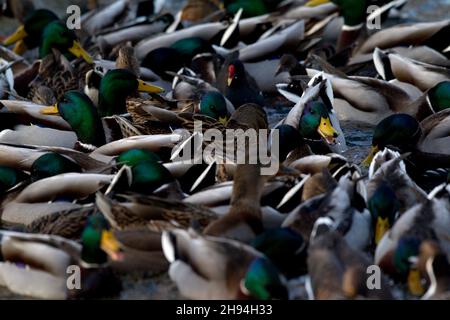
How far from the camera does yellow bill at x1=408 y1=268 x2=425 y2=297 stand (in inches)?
266

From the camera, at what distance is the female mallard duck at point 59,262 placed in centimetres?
692

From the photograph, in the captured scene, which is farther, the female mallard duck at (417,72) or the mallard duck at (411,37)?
the mallard duck at (411,37)

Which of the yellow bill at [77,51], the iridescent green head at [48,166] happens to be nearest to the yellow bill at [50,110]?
the iridescent green head at [48,166]

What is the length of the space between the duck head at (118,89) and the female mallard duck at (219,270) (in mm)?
2982

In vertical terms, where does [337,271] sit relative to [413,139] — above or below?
below

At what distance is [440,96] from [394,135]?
940 millimetres

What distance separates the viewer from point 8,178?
828 cm

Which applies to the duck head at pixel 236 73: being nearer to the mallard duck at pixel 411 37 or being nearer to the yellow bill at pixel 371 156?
the mallard duck at pixel 411 37

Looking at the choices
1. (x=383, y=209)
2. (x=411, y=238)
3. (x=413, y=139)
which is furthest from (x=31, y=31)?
(x=411, y=238)

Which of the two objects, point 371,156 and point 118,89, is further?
point 118,89

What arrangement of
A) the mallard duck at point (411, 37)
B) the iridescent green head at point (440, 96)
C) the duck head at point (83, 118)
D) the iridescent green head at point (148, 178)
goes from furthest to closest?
the mallard duck at point (411, 37) < the iridescent green head at point (440, 96) < the duck head at point (83, 118) < the iridescent green head at point (148, 178)

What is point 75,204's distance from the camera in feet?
26.1

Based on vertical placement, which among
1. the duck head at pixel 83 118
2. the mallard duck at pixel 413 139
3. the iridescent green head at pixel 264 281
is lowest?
the iridescent green head at pixel 264 281

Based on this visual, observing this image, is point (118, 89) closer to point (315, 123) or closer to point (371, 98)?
point (315, 123)
